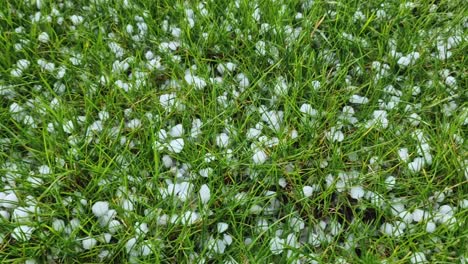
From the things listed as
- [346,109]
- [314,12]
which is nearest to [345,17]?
[314,12]

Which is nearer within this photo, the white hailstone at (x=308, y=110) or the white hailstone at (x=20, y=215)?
the white hailstone at (x=20, y=215)

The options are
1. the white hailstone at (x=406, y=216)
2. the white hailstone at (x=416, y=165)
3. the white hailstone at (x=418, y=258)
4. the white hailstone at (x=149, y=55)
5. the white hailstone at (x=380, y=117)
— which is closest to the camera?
the white hailstone at (x=418, y=258)

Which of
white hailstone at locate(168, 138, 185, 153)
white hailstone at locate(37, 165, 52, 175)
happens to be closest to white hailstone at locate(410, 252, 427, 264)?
white hailstone at locate(168, 138, 185, 153)

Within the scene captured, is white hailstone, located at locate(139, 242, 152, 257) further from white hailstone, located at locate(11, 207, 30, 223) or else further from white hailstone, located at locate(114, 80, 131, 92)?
white hailstone, located at locate(114, 80, 131, 92)

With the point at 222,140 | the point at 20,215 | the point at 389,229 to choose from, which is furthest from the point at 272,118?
the point at 20,215

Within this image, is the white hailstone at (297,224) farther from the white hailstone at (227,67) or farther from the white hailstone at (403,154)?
the white hailstone at (227,67)

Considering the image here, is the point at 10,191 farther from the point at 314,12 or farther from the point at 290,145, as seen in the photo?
the point at 314,12

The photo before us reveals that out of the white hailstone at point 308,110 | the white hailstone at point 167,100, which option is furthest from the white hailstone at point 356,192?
the white hailstone at point 167,100

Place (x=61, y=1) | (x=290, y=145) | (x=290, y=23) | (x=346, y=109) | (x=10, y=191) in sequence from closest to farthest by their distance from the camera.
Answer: (x=10, y=191)
(x=290, y=145)
(x=346, y=109)
(x=290, y=23)
(x=61, y=1)
